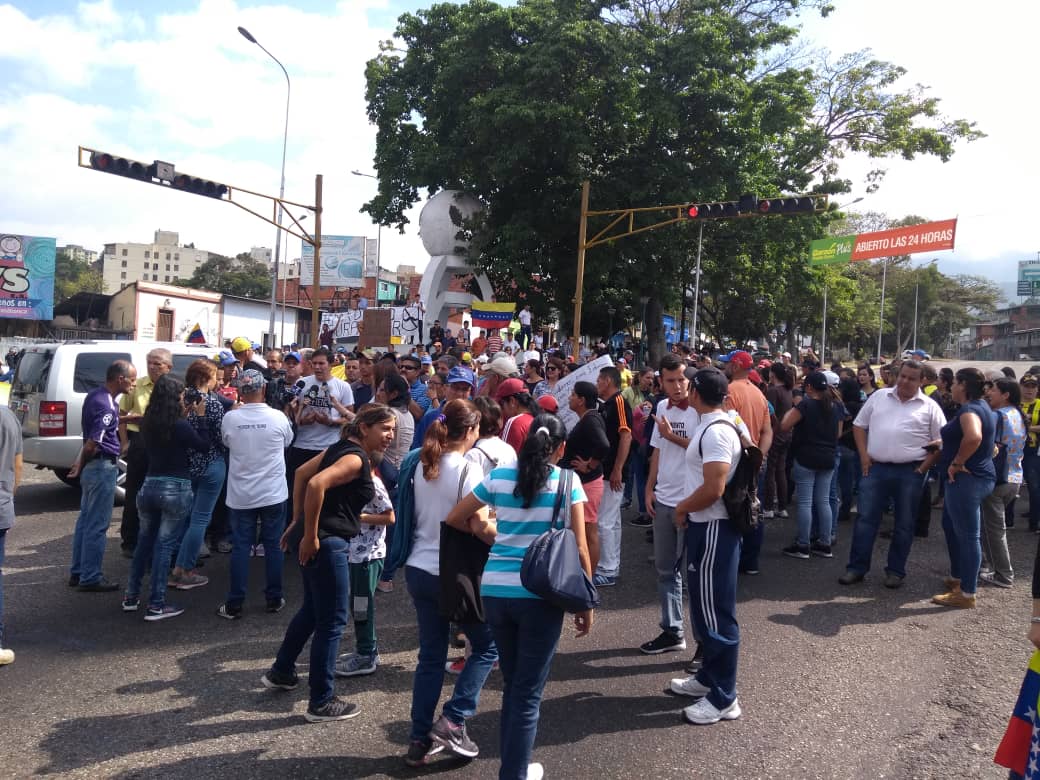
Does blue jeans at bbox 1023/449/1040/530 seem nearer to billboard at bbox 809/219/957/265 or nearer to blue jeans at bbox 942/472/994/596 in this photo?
blue jeans at bbox 942/472/994/596

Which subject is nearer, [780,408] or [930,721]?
[930,721]

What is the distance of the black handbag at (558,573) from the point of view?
3109mm

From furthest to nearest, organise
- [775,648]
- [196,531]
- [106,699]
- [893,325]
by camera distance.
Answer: [893,325], [196,531], [775,648], [106,699]

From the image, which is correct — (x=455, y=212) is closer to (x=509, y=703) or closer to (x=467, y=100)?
(x=467, y=100)

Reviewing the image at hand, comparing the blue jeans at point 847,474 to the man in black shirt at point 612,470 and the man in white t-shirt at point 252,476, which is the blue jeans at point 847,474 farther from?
the man in white t-shirt at point 252,476

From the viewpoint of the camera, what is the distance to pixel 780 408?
29.3ft

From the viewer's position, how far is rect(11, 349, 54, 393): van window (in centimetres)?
934

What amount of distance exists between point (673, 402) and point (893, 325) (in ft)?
257

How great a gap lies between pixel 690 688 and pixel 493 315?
15.9m

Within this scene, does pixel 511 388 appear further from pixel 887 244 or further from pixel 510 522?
pixel 887 244

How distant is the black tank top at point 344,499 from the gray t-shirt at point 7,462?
2215 millimetres

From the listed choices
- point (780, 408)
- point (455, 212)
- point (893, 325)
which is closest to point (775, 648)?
point (780, 408)

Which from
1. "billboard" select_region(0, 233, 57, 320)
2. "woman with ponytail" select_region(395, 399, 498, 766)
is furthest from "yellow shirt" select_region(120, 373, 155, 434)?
"billboard" select_region(0, 233, 57, 320)

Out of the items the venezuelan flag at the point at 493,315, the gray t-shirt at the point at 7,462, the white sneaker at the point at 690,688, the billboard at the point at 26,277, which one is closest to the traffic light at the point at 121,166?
the venezuelan flag at the point at 493,315
